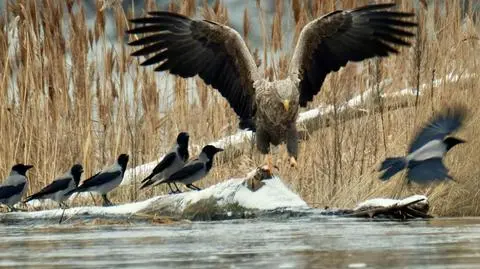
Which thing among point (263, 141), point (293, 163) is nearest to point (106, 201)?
point (263, 141)

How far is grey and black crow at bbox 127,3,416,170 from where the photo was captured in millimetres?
11953

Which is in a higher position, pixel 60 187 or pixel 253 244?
pixel 60 187

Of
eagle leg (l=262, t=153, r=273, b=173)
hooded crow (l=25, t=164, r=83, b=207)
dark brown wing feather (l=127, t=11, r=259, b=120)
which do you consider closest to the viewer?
eagle leg (l=262, t=153, r=273, b=173)

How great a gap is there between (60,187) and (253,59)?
84.7 inches

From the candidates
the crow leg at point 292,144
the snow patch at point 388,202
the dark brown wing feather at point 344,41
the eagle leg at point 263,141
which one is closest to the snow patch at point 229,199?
the snow patch at point 388,202

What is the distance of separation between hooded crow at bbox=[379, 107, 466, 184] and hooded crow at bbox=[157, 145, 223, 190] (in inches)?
75.1

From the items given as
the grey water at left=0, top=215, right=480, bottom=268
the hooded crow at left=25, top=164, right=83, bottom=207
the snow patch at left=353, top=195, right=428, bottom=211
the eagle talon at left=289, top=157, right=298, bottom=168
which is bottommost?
the grey water at left=0, top=215, right=480, bottom=268

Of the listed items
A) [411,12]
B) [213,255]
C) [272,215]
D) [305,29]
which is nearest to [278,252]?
[213,255]

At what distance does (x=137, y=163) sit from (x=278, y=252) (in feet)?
18.1

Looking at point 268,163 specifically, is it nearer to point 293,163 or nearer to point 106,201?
point 293,163

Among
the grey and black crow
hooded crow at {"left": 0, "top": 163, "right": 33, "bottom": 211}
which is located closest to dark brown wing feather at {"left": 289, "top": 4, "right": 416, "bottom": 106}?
the grey and black crow

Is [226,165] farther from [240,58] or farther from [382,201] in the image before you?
[382,201]

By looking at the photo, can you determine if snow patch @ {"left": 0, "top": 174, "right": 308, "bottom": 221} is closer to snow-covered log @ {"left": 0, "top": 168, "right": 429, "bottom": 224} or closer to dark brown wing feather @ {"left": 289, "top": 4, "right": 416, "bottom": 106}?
snow-covered log @ {"left": 0, "top": 168, "right": 429, "bottom": 224}

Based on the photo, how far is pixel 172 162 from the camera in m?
11.8
